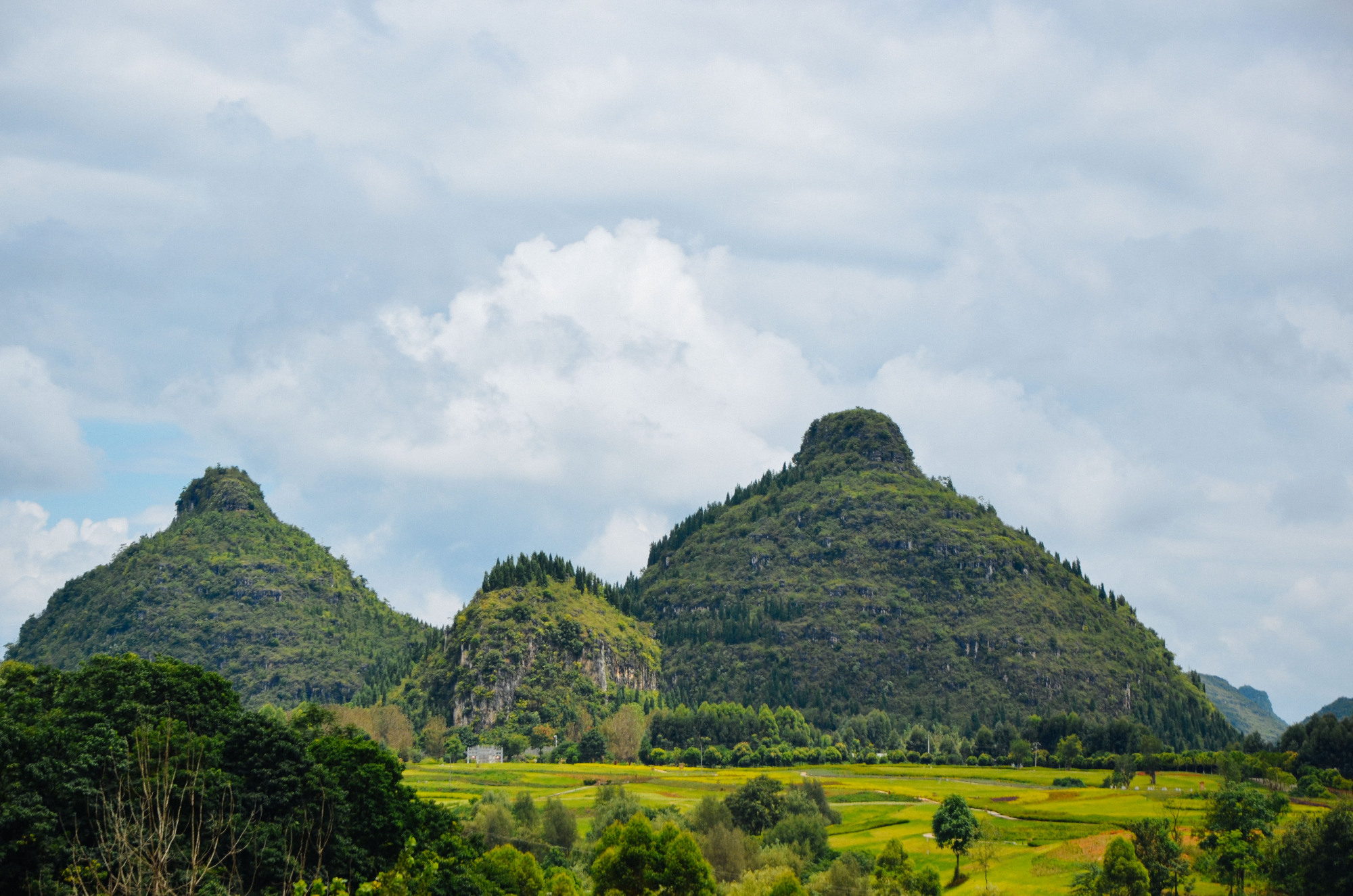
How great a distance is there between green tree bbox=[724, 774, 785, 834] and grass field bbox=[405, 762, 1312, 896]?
6024 mm

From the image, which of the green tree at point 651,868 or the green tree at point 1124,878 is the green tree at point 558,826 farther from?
the green tree at point 1124,878

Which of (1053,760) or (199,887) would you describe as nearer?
(199,887)

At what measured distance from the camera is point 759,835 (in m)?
111

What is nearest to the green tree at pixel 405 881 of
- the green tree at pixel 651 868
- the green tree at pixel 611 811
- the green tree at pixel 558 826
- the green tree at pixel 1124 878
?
the green tree at pixel 651 868

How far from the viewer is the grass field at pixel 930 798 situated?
102 m

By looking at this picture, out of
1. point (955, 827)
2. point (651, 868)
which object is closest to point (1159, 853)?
point (955, 827)

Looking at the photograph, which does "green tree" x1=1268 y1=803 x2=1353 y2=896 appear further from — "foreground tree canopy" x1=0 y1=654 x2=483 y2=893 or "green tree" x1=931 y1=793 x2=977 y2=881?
"foreground tree canopy" x1=0 y1=654 x2=483 y2=893

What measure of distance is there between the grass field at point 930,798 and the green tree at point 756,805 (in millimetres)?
6024

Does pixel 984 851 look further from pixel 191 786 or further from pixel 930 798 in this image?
pixel 191 786

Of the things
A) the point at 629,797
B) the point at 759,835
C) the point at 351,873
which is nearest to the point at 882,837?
the point at 759,835

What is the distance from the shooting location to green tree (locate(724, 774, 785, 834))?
114 metres

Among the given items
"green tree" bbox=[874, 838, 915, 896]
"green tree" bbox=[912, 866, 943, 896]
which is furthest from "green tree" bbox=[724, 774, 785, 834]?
"green tree" bbox=[912, 866, 943, 896]

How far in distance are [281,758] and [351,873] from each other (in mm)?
7632

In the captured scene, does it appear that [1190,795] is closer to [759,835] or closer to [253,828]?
[759,835]
